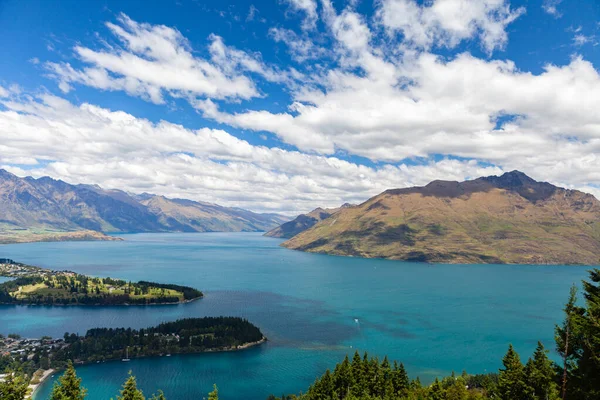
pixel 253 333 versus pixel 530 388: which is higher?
pixel 530 388

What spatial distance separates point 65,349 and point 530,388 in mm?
155850

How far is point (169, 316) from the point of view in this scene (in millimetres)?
198250

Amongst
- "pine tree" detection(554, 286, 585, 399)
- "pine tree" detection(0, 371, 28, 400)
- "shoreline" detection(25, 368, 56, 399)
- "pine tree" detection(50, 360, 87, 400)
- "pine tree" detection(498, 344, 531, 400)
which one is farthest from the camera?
"shoreline" detection(25, 368, 56, 399)

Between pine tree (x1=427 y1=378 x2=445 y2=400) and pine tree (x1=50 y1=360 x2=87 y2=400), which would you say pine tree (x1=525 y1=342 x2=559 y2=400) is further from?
pine tree (x1=50 y1=360 x2=87 y2=400)

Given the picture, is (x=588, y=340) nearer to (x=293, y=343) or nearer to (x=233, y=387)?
(x=233, y=387)

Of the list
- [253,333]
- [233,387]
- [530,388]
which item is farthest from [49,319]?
[530,388]

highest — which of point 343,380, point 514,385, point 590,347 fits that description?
point 590,347

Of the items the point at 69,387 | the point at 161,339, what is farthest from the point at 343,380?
the point at 161,339

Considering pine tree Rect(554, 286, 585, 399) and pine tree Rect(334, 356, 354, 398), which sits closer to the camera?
pine tree Rect(554, 286, 585, 399)

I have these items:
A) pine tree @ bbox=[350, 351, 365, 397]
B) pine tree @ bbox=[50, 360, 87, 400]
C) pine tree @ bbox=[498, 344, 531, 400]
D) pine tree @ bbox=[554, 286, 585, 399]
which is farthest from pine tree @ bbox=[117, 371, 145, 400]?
pine tree @ bbox=[350, 351, 365, 397]

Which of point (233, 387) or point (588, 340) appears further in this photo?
point (233, 387)

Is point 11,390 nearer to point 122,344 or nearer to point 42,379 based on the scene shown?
point 42,379

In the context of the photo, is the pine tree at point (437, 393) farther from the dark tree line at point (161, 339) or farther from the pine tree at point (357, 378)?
the dark tree line at point (161, 339)

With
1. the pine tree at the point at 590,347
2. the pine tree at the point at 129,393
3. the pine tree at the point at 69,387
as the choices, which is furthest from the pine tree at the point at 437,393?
the pine tree at the point at 69,387
